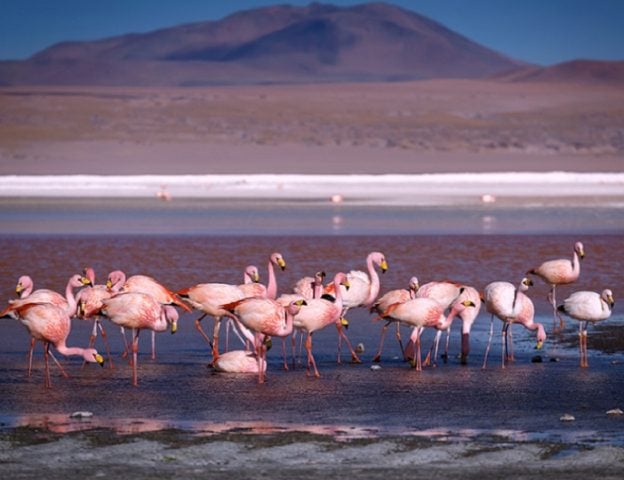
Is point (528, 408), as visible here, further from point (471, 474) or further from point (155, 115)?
point (155, 115)

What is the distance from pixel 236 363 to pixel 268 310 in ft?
1.67

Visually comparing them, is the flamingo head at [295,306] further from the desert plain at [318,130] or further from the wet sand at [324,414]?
the desert plain at [318,130]

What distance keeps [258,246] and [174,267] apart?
296cm

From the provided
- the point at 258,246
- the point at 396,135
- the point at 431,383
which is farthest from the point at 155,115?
the point at 431,383

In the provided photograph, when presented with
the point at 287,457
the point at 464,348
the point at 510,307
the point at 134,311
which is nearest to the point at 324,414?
the point at 287,457

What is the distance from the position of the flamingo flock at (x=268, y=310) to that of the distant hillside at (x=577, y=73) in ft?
366

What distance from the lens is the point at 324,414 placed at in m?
8.88

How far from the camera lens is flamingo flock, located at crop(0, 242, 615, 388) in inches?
419

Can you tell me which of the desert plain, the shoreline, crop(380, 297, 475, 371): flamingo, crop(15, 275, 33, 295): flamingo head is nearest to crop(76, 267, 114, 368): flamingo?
crop(15, 275, 33, 295): flamingo head

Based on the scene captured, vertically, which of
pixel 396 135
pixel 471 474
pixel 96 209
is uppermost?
pixel 396 135

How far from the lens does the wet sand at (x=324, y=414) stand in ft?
23.9

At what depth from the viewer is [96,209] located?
30797 millimetres

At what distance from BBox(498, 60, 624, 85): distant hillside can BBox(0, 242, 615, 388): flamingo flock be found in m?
112

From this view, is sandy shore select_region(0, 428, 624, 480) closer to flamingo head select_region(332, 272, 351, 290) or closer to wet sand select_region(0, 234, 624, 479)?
wet sand select_region(0, 234, 624, 479)
